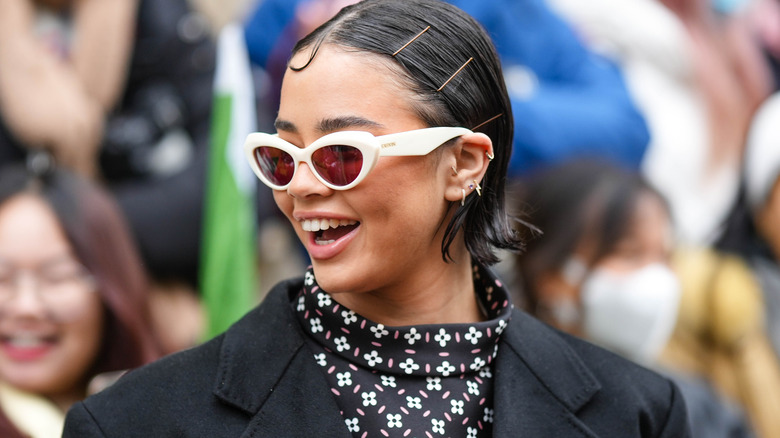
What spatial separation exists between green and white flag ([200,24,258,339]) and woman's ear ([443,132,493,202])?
164cm

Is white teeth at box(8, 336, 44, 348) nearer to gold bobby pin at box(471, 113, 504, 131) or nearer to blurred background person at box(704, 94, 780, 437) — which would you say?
gold bobby pin at box(471, 113, 504, 131)

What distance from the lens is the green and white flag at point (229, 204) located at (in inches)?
153

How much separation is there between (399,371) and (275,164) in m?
0.56

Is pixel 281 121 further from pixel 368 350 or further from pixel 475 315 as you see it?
pixel 475 315

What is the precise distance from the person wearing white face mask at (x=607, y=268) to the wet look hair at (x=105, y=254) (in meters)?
1.55

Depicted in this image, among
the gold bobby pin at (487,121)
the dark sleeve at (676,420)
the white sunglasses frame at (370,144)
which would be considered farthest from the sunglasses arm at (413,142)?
the dark sleeve at (676,420)

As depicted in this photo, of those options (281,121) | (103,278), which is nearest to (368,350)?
(281,121)

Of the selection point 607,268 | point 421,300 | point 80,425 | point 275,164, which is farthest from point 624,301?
point 80,425

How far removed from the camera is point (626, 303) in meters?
4.14

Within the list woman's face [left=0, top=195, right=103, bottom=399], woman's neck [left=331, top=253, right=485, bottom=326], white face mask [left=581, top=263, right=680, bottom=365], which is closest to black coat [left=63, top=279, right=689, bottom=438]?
woman's neck [left=331, top=253, right=485, bottom=326]

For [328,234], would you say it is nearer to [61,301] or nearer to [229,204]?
[61,301]

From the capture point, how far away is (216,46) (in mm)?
4730

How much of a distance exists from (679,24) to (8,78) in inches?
156

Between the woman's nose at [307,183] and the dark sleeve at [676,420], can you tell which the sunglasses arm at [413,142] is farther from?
the dark sleeve at [676,420]
